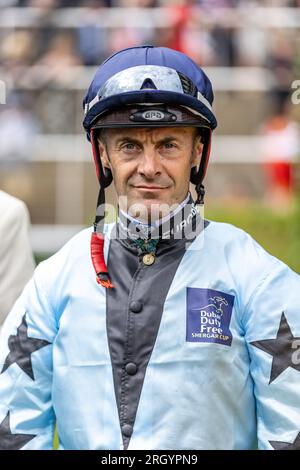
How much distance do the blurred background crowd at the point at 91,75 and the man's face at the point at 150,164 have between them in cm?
732

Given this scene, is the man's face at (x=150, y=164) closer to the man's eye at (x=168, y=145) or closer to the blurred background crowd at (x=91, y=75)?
the man's eye at (x=168, y=145)

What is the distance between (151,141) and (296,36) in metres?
8.59

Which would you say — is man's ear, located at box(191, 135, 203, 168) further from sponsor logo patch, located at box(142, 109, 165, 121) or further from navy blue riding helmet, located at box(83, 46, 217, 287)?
sponsor logo patch, located at box(142, 109, 165, 121)

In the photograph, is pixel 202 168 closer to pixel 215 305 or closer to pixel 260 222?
pixel 215 305

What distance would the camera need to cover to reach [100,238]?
341 centimetres

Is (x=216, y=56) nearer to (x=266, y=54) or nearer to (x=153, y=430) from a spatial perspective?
(x=266, y=54)

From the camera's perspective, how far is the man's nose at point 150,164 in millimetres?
3211

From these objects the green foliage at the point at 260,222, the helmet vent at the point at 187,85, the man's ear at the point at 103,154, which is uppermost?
the helmet vent at the point at 187,85

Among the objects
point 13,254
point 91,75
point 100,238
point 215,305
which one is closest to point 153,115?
point 100,238

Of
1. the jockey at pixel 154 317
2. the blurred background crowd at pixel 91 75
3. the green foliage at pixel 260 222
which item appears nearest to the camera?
the jockey at pixel 154 317

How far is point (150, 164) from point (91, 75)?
815 cm

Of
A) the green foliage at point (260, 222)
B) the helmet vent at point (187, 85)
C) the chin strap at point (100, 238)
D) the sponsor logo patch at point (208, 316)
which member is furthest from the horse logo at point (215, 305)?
the green foliage at point (260, 222)
